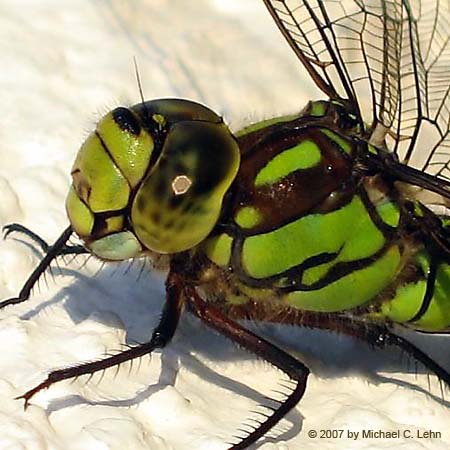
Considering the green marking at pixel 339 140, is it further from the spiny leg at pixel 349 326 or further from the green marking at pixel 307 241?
the spiny leg at pixel 349 326

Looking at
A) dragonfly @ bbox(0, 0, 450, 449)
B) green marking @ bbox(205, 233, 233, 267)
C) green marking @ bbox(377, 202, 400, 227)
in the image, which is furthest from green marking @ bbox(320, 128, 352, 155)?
green marking @ bbox(205, 233, 233, 267)

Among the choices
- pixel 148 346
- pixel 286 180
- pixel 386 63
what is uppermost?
pixel 386 63

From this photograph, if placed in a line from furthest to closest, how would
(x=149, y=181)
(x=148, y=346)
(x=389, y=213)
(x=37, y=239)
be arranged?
(x=37, y=239), (x=389, y=213), (x=148, y=346), (x=149, y=181)

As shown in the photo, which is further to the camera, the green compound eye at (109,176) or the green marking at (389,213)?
the green marking at (389,213)

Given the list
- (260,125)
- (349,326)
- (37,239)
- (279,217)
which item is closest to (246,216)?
(279,217)

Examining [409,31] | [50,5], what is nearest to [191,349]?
[409,31]

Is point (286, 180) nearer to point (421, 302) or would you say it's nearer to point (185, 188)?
point (185, 188)

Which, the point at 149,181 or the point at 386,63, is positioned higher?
the point at 386,63

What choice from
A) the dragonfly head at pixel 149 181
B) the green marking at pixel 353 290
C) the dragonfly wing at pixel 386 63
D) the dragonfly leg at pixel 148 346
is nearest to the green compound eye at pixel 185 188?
the dragonfly head at pixel 149 181
